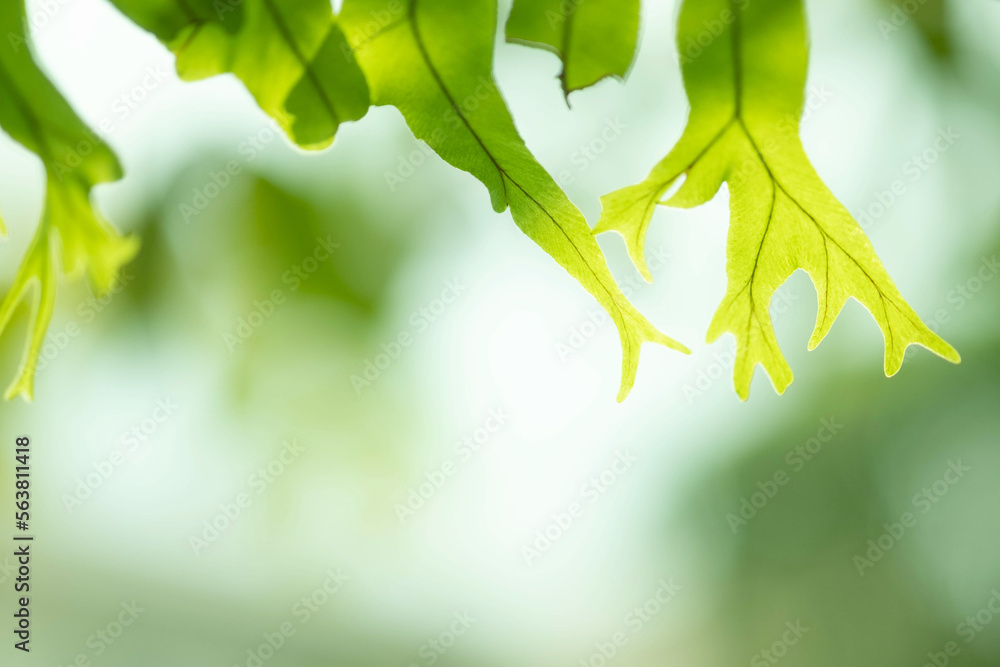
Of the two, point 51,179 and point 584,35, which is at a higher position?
point 584,35

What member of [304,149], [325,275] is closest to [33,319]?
[304,149]

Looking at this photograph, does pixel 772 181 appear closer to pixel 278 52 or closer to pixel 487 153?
pixel 487 153

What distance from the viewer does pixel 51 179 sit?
41cm

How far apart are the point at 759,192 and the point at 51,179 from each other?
1.31 feet

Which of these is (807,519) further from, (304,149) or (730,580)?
(304,149)

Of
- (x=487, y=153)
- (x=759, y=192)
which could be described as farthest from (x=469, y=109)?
(x=759, y=192)

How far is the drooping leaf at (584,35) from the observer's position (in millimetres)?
353

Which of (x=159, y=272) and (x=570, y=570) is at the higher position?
(x=159, y=272)

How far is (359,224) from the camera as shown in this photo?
177 centimetres

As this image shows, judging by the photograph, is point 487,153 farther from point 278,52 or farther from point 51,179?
point 51,179

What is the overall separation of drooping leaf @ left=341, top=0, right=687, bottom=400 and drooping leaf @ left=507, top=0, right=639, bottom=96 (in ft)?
0.09

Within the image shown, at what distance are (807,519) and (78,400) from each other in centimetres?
229

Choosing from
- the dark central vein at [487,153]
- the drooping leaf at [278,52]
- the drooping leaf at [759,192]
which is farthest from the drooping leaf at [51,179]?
the drooping leaf at [759,192]

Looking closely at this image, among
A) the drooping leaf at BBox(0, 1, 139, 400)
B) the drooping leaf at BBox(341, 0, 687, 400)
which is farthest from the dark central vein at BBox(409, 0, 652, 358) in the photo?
the drooping leaf at BBox(0, 1, 139, 400)
